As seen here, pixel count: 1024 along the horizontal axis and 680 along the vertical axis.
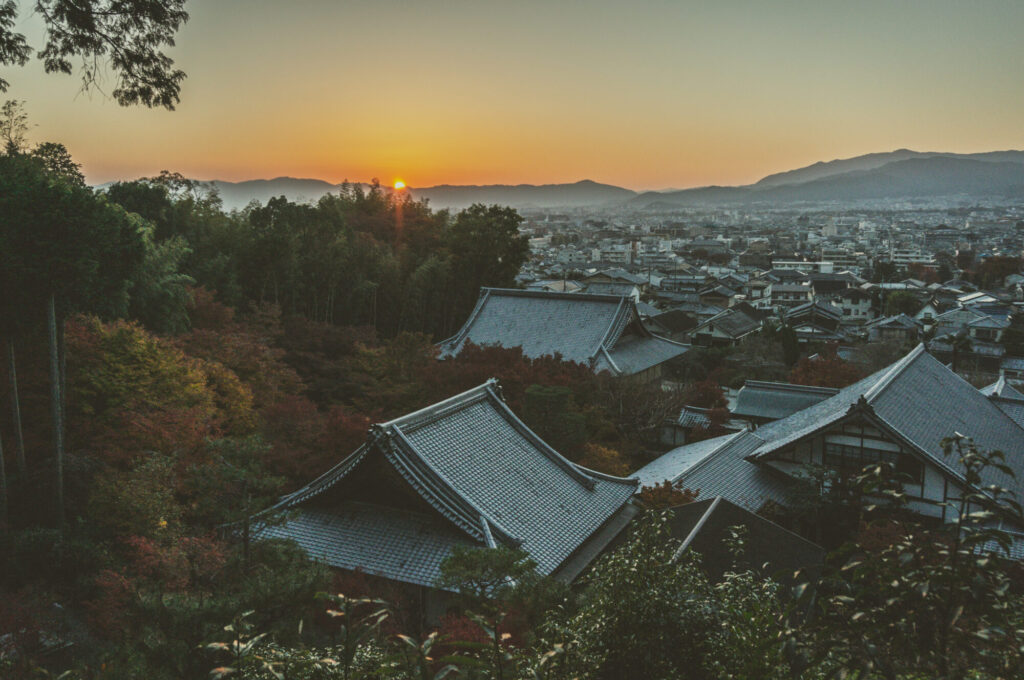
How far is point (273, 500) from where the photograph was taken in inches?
509

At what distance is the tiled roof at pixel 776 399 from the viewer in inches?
906

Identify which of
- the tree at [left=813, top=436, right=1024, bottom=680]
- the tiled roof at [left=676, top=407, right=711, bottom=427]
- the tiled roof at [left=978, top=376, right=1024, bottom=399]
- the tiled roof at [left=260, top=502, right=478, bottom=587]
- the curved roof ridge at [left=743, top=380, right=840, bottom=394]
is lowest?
the tiled roof at [left=676, top=407, right=711, bottom=427]

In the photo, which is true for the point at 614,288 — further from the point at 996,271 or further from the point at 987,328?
the point at 996,271

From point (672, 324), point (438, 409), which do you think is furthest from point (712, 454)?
point (672, 324)

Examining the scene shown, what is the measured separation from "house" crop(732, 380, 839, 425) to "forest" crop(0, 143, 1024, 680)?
136 cm

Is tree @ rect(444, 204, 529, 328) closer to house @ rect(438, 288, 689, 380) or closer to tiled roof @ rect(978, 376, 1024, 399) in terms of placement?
house @ rect(438, 288, 689, 380)

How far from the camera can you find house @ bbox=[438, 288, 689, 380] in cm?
2628

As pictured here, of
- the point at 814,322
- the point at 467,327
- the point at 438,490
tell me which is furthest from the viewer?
the point at 814,322

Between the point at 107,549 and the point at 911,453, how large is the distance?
54.3 feet

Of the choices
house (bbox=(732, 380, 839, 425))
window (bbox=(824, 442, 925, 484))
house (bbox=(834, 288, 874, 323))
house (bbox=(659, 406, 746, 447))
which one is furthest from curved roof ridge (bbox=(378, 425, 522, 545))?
house (bbox=(834, 288, 874, 323))

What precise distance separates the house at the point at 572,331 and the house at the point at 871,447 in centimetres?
759

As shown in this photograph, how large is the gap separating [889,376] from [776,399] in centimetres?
605

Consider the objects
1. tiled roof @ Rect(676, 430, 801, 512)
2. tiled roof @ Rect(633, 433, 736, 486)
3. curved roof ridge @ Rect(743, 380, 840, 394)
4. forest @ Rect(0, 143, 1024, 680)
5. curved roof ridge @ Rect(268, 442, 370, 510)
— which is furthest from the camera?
Answer: curved roof ridge @ Rect(743, 380, 840, 394)

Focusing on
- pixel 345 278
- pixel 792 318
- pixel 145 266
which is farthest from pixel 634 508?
pixel 792 318
